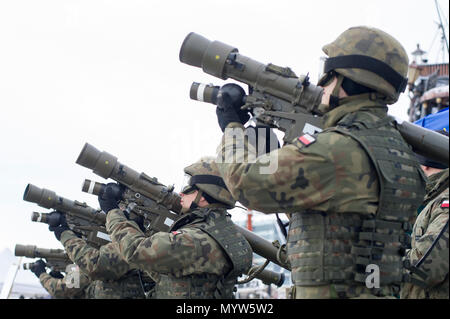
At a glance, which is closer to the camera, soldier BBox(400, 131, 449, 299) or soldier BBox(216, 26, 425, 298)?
soldier BBox(216, 26, 425, 298)

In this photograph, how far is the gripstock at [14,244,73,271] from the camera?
1355 cm

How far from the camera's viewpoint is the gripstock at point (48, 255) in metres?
13.5

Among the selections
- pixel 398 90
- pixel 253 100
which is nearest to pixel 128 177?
pixel 253 100

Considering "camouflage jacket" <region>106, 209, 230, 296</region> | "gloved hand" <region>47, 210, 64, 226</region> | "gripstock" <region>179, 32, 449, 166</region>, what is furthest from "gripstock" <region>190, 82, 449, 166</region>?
"gloved hand" <region>47, 210, 64, 226</region>

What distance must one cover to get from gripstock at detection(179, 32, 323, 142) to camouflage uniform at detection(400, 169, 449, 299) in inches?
41.4

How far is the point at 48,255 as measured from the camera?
44.5ft

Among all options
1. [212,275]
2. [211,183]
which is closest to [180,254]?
[212,275]

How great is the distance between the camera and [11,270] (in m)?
14.1

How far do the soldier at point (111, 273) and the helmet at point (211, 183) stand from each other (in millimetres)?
2251

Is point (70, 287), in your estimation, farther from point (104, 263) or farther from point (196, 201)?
point (196, 201)

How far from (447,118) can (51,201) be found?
6.87 metres

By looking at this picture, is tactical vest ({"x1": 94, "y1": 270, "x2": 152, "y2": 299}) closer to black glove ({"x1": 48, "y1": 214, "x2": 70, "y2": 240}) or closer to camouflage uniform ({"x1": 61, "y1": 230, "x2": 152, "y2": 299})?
camouflage uniform ({"x1": 61, "y1": 230, "x2": 152, "y2": 299})

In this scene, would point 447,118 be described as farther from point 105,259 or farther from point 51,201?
point 51,201
